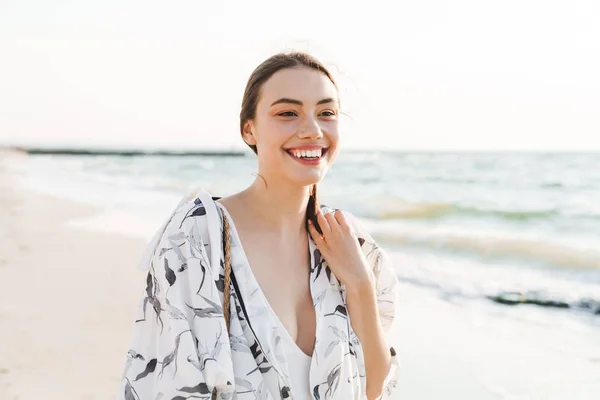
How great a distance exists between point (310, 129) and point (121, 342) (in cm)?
343

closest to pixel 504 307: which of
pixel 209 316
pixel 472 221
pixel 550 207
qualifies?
pixel 209 316

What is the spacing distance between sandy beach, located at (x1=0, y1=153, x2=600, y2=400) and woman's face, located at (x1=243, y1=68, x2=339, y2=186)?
8.27 feet

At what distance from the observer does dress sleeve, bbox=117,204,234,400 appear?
7.29ft

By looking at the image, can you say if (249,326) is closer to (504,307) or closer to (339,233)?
(339,233)

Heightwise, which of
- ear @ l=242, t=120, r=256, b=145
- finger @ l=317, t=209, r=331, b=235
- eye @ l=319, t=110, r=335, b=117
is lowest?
finger @ l=317, t=209, r=331, b=235

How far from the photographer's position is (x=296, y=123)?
261 centimetres

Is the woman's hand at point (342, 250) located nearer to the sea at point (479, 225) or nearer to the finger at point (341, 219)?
the finger at point (341, 219)

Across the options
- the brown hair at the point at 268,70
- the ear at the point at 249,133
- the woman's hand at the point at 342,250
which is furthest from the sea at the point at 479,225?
the woman's hand at the point at 342,250

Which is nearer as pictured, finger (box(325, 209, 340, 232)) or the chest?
the chest

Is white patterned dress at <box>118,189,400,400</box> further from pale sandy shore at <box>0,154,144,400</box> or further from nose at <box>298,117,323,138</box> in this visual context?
pale sandy shore at <box>0,154,144,400</box>

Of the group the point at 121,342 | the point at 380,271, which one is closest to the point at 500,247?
the point at 121,342

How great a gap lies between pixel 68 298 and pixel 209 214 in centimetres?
441

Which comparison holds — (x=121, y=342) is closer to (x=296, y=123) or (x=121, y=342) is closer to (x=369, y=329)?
(x=369, y=329)

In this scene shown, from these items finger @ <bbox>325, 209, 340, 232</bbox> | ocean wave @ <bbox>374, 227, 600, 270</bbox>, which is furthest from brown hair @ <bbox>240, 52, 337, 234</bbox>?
ocean wave @ <bbox>374, 227, 600, 270</bbox>
